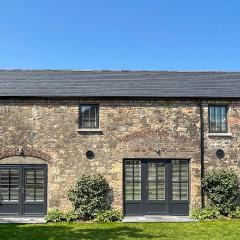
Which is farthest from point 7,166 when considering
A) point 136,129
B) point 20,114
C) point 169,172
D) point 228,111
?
point 228,111

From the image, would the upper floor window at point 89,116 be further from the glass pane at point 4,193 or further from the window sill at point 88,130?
the glass pane at point 4,193

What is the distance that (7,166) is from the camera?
1975 centimetres

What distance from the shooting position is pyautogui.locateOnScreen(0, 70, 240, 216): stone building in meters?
19.8

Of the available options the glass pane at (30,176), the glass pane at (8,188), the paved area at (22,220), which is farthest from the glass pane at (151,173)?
the glass pane at (8,188)

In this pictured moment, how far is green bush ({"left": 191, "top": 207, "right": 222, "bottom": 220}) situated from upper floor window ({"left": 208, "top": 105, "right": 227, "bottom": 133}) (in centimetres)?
363

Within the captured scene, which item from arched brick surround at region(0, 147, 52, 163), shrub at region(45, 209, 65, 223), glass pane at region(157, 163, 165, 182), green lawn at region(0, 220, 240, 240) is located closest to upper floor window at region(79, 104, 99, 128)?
arched brick surround at region(0, 147, 52, 163)

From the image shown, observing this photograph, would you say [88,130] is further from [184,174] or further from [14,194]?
[184,174]

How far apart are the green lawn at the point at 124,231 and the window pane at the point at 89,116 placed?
4.62 meters

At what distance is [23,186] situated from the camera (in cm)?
1970

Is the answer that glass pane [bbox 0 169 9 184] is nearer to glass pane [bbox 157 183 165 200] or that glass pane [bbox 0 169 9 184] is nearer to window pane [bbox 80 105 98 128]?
window pane [bbox 80 105 98 128]

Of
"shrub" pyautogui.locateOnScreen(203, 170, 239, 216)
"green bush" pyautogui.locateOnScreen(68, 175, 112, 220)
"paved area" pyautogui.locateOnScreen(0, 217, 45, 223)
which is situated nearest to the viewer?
"paved area" pyautogui.locateOnScreen(0, 217, 45, 223)

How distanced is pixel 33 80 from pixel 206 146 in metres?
8.88

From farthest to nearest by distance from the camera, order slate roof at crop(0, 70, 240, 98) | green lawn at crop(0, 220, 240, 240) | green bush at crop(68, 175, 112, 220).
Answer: slate roof at crop(0, 70, 240, 98), green bush at crop(68, 175, 112, 220), green lawn at crop(0, 220, 240, 240)

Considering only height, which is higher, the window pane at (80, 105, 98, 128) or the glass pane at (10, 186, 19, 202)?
the window pane at (80, 105, 98, 128)
